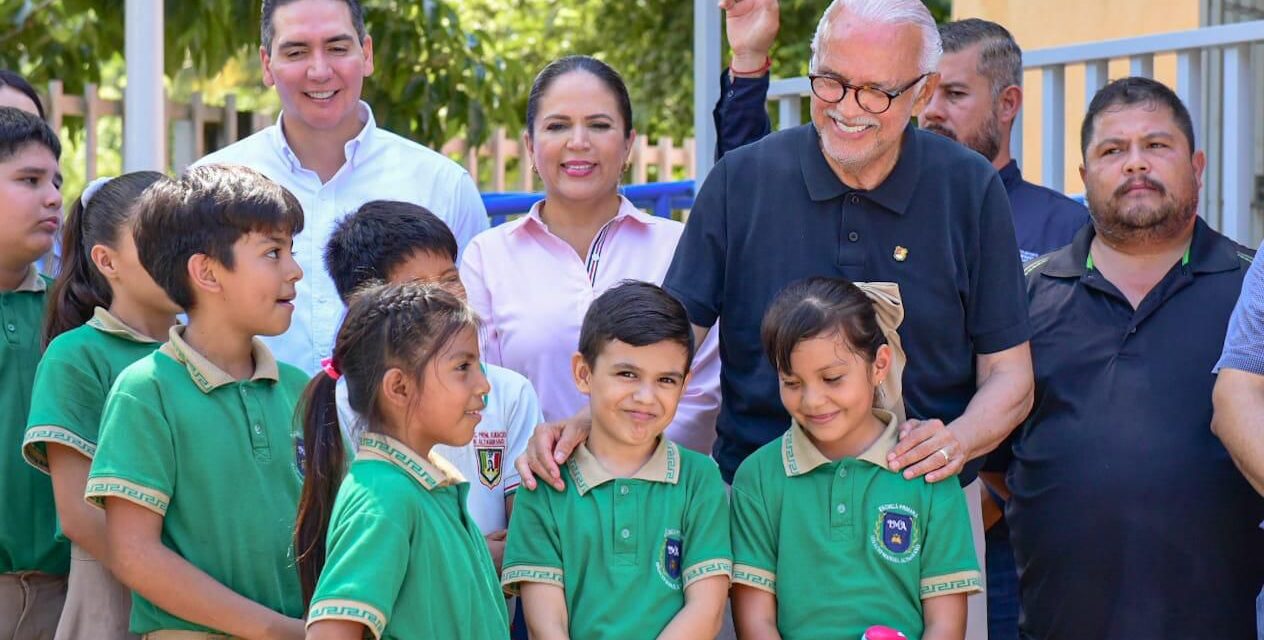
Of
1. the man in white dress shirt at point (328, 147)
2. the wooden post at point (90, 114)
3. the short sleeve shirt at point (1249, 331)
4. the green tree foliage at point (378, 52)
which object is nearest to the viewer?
the short sleeve shirt at point (1249, 331)

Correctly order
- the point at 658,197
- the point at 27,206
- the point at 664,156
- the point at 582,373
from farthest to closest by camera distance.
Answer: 1. the point at 664,156
2. the point at 658,197
3. the point at 27,206
4. the point at 582,373

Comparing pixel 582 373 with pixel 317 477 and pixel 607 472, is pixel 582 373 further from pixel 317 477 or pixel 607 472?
pixel 317 477

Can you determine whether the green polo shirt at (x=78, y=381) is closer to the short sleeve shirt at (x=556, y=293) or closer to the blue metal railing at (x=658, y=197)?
the short sleeve shirt at (x=556, y=293)

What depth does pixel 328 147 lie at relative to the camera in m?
4.79

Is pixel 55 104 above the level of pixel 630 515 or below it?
above

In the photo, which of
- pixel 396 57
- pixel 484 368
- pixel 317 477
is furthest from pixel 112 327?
pixel 396 57

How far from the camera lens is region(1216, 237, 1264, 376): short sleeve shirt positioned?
3779 mm

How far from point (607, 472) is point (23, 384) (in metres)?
1.46

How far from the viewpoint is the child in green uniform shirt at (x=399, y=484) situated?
3010 millimetres

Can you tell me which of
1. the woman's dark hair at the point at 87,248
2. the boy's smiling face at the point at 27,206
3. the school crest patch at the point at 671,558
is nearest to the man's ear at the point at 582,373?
the school crest patch at the point at 671,558

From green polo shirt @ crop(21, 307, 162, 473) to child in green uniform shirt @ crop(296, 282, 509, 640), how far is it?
562mm

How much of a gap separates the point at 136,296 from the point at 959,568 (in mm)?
1966

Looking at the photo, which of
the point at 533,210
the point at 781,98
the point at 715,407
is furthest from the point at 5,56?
the point at 715,407

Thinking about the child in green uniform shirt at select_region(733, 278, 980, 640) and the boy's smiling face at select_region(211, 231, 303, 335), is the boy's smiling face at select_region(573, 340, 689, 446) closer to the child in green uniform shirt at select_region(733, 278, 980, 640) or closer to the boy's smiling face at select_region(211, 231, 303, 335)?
the child in green uniform shirt at select_region(733, 278, 980, 640)
